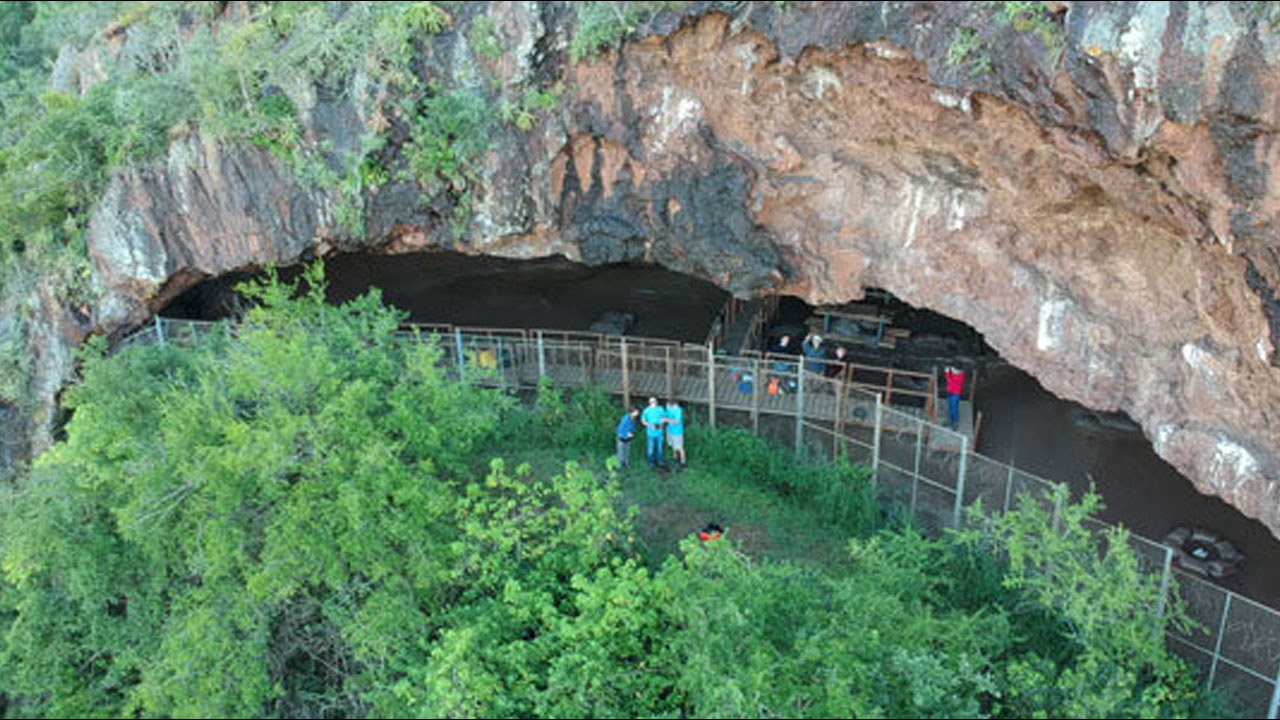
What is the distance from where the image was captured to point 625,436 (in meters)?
16.0

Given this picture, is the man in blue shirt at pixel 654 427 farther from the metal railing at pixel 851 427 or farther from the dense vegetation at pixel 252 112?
the dense vegetation at pixel 252 112

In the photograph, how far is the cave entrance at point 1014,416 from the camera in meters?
15.5

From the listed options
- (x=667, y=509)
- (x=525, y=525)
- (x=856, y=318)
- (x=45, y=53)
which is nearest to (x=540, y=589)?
(x=525, y=525)

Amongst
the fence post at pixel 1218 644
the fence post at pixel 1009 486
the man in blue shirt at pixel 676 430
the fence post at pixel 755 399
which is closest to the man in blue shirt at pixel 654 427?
the man in blue shirt at pixel 676 430

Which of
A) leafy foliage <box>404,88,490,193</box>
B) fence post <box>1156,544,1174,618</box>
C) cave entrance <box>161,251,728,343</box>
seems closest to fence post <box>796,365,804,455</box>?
cave entrance <box>161,251,728,343</box>

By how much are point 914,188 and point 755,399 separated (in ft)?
15.3

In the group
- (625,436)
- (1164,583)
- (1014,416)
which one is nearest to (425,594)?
(625,436)

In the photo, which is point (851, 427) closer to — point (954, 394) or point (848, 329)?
point (954, 394)

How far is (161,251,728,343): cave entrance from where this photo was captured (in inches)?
848

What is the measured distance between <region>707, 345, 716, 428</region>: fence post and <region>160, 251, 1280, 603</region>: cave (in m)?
1.72

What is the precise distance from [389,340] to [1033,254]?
9.48 m

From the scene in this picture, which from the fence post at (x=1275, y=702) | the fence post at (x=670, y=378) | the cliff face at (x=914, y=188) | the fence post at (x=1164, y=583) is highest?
the cliff face at (x=914, y=188)

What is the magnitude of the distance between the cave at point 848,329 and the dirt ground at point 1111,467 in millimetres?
22

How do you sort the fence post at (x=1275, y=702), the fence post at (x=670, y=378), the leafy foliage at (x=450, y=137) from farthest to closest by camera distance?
the fence post at (x=670, y=378) < the leafy foliage at (x=450, y=137) < the fence post at (x=1275, y=702)
